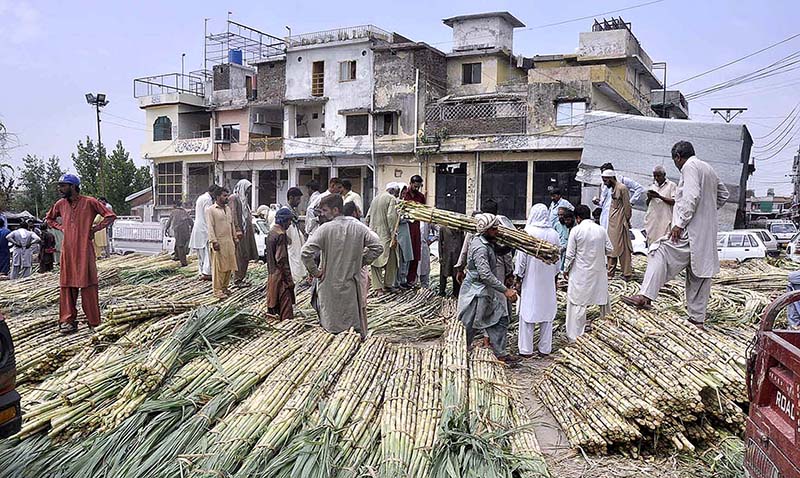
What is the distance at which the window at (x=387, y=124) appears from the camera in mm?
30547

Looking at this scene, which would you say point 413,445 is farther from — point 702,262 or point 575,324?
point 575,324

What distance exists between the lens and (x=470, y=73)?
31.5 meters

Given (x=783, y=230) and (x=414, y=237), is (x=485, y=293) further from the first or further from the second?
(x=783, y=230)

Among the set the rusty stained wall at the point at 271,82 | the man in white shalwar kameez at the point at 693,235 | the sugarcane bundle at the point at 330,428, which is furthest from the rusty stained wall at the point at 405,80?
the sugarcane bundle at the point at 330,428

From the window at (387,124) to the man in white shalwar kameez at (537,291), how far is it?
2405 cm

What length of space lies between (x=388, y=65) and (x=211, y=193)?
22.3m

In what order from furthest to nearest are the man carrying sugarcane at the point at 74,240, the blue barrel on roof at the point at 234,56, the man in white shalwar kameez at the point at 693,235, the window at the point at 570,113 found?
the blue barrel on roof at the point at 234,56
the window at the point at 570,113
the man carrying sugarcane at the point at 74,240
the man in white shalwar kameez at the point at 693,235

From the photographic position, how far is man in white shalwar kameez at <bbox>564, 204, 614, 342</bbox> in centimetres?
680

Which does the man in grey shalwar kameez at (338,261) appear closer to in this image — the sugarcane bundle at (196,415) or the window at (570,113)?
the sugarcane bundle at (196,415)

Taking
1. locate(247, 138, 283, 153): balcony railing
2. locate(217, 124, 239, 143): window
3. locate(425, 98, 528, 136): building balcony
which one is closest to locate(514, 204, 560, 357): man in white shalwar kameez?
locate(425, 98, 528, 136): building balcony

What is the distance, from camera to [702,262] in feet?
18.4

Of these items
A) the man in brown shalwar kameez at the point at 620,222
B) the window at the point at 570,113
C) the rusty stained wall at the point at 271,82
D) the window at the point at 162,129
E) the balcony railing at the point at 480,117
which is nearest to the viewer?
the man in brown shalwar kameez at the point at 620,222

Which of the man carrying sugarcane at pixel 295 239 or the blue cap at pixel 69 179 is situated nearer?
the blue cap at pixel 69 179

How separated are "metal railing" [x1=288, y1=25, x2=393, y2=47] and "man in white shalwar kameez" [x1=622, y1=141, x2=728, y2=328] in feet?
90.5
